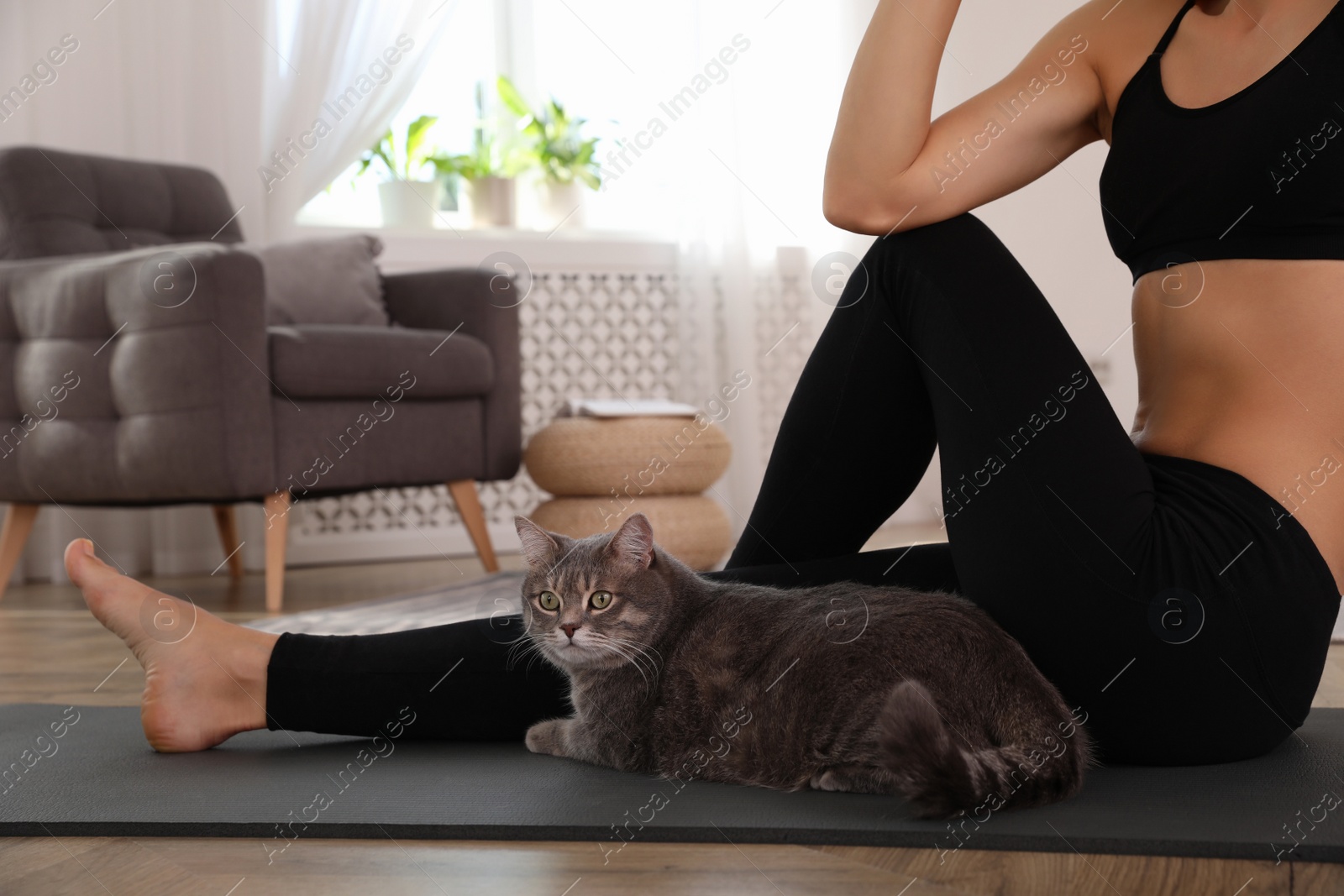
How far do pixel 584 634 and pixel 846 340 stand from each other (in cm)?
40

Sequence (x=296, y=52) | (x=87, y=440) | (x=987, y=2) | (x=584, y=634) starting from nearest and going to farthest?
(x=584, y=634) → (x=87, y=440) → (x=296, y=52) → (x=987, y=2)

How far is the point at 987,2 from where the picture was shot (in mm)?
4262

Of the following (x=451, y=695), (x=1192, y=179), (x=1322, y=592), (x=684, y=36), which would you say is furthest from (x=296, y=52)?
(x=1322, y=592)

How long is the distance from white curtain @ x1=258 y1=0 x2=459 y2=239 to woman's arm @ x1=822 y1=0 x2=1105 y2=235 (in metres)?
2.73

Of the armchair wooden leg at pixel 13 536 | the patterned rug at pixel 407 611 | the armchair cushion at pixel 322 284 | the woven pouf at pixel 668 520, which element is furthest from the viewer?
the armchair cushion at pixel 322 284

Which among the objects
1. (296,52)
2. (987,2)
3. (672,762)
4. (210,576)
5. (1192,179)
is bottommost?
(210,576)

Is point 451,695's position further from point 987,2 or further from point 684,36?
point 987,2

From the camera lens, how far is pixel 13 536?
8.98 feet

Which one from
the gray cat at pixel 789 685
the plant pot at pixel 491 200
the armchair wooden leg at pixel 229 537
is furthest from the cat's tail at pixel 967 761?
the plant pot at pixel 491 200

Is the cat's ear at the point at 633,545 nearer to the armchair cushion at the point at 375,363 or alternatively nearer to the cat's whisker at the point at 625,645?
the cat's whisker at the point at 625,645

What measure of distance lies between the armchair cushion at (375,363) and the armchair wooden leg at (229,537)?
0.85 meters

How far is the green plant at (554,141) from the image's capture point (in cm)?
392

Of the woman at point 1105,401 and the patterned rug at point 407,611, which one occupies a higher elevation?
the woman at point 1105,401

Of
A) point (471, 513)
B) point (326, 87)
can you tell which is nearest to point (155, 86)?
point (326, 87)
